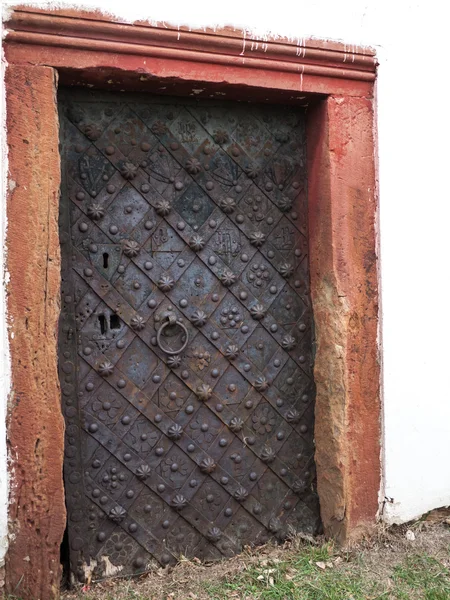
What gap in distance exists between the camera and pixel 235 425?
2762 millimetres

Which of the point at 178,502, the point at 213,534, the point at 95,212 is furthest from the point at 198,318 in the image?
the point at 213,534

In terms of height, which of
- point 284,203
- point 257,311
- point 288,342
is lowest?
point 288,342

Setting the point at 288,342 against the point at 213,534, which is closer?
the point at 213,534

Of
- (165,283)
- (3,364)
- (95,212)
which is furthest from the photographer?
(165,283)

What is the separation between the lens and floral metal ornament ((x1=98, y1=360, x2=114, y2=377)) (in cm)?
253

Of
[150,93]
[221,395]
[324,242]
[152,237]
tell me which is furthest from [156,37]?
[221,395]

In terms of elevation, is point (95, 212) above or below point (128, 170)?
below

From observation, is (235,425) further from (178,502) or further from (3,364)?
(3,364)

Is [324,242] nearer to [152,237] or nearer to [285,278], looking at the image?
[285,278]

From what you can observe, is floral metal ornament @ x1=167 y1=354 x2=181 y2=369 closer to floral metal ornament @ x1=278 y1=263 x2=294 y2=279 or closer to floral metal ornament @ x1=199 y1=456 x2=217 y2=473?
floral metal ornament @ x1=199 y1=456 x2=217 y2=473

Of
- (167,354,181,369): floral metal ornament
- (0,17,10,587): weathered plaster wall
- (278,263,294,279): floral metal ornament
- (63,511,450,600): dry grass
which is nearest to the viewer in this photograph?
(0,17,10,587): weathered plaster wall

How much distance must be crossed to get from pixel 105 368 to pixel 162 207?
0.72m

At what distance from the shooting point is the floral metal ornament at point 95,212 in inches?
98.6

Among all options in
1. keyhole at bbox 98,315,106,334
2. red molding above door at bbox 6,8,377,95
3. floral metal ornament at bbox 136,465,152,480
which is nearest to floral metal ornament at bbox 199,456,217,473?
floral metal ornament at bbox 136,465,152,480
